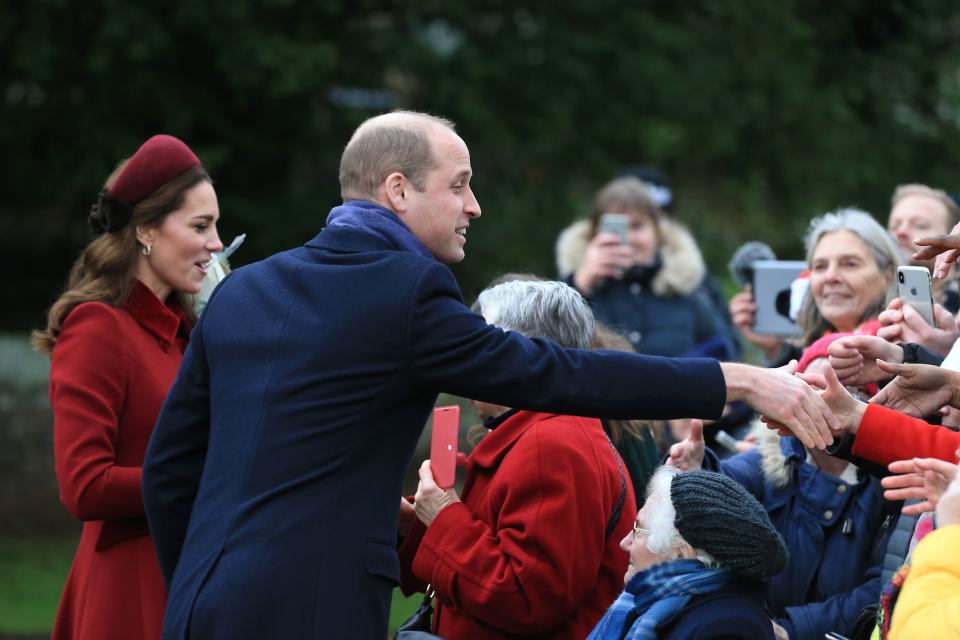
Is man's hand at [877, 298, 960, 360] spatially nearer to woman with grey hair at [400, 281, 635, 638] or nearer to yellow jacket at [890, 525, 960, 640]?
woman with grey hair at [400, 281, 635, 638]

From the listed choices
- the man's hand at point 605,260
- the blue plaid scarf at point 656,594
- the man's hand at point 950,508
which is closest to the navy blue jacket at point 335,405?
the blue plaid scarf at point 656,594

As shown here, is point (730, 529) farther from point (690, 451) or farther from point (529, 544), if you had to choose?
point (690, 451)

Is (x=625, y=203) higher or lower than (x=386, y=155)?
lower

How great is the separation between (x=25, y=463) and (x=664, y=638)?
9.29 meters

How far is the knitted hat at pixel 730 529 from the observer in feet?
11.6

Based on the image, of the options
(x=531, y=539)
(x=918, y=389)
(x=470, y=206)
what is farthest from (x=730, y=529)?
(x=470, y=206)

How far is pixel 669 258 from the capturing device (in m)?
7.73

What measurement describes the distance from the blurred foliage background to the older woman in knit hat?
7.51 meters

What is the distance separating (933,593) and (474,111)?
925 centimetres

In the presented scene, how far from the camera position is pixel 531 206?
40.9 feet

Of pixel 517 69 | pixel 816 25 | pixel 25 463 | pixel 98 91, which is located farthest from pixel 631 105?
pixel 25 463

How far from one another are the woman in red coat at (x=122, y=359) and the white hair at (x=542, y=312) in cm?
109

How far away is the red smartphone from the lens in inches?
155

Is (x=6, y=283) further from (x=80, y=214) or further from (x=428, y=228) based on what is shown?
(x=428, y=228)
